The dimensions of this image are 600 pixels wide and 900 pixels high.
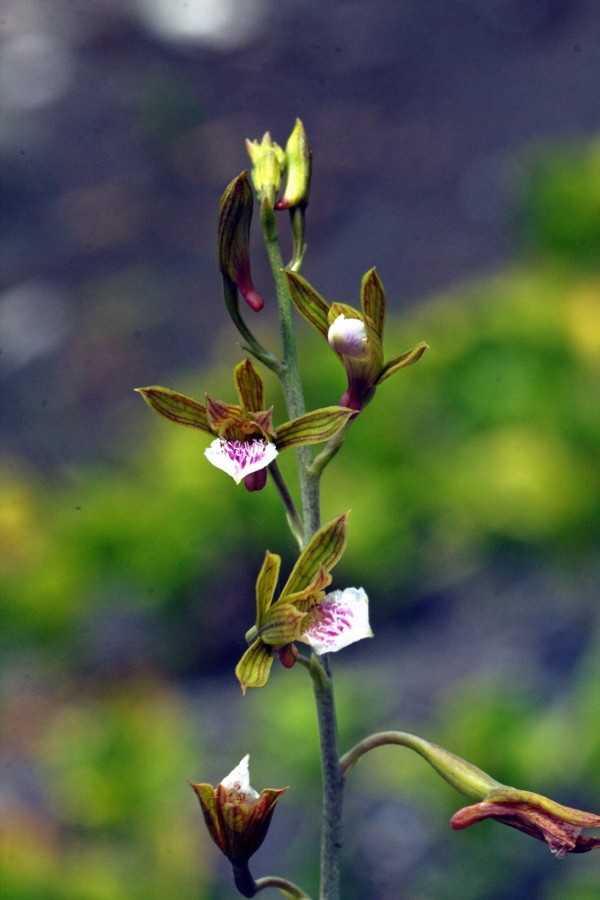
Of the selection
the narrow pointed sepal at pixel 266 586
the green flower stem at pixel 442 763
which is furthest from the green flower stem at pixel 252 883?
the narrow pointed sepal at pixel 266 586

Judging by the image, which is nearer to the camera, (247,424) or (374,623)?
(247,424)

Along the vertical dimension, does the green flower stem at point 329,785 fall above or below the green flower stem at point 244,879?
above

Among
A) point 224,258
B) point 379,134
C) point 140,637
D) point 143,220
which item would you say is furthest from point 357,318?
point 379,134

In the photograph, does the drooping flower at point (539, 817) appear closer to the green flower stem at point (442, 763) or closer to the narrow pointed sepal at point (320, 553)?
the green flower stem at point (442, 763)

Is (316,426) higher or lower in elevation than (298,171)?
lower

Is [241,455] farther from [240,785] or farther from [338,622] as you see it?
[240,785]

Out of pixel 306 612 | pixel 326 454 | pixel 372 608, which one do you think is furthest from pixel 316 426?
pixel 372 608
